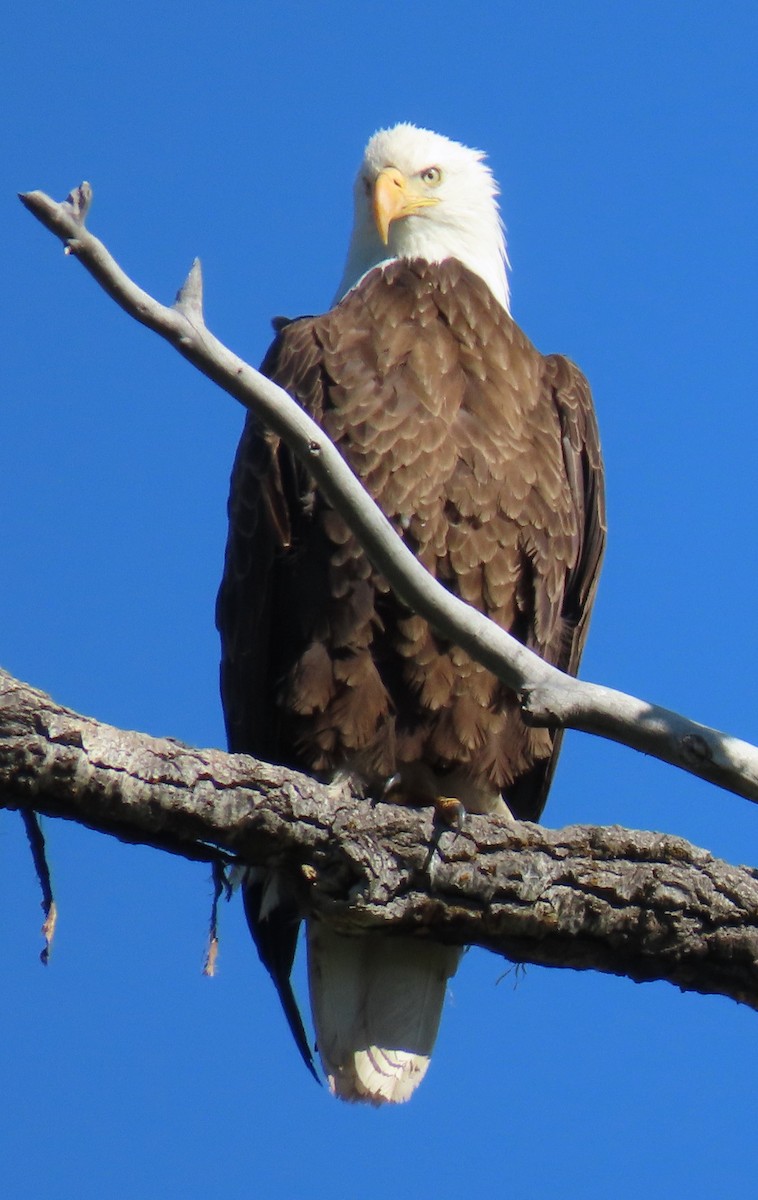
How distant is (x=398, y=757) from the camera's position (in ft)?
16.2

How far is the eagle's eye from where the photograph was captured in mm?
6137

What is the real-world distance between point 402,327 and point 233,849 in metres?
1.95

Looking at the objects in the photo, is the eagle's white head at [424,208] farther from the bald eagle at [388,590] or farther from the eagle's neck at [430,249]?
the bald eagle at [388,590]

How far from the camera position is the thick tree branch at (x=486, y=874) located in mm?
3836

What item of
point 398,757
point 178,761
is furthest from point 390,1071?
point 178,761

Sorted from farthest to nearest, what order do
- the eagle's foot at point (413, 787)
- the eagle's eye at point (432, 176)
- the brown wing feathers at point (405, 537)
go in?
the eagle's eye at point (432, 176), the eagle's foot at point (413, 787), the brown wing feathers at point (405, 537)

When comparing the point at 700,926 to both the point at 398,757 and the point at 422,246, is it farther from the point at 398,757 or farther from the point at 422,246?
the point at 422,246

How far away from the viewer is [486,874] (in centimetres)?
420

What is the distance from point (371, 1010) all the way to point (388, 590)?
1.26 m

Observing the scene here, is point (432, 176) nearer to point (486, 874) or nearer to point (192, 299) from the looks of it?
point (486, 874)

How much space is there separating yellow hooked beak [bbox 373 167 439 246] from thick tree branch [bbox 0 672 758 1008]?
226 cm

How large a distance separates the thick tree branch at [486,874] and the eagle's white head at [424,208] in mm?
2231

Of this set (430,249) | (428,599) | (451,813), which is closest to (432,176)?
(430,249)

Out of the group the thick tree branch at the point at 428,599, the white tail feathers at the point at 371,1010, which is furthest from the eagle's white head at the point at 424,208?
the thick tree branch at the point at 428,599
